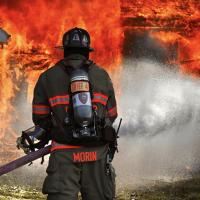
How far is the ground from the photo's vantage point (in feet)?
28.4

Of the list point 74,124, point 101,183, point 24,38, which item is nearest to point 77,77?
point 74,124

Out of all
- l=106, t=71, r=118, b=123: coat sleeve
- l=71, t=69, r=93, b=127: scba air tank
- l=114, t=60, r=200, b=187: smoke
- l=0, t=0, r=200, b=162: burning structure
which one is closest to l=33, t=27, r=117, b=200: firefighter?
l=71, t=69, r=93, b=127: scba air tank

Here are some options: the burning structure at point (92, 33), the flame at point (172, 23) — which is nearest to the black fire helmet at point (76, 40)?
the burning structure at point (92, 33)

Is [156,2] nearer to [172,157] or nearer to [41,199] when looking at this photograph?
[172,157]

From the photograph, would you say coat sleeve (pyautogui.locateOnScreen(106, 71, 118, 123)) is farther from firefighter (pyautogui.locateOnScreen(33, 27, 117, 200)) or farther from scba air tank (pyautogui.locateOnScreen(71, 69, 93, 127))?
scba air tank (pyautogui.locateOnScreen(71, 69, 93, 127))

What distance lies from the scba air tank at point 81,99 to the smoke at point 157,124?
5.52 m

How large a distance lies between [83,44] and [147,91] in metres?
10.6

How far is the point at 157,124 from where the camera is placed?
14.0 metres

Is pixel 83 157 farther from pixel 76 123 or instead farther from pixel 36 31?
pixel 36 31

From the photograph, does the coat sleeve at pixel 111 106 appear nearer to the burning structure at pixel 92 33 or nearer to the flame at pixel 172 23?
the burning structure at pixel 92 33

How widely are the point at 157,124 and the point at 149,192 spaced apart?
5038 mm

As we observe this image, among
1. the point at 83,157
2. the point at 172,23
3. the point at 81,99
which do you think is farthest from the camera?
the point at 172,23

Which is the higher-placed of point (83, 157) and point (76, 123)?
point (76, 123)

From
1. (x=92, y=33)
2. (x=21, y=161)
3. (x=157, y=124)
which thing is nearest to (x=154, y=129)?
(x=157, y=124)
